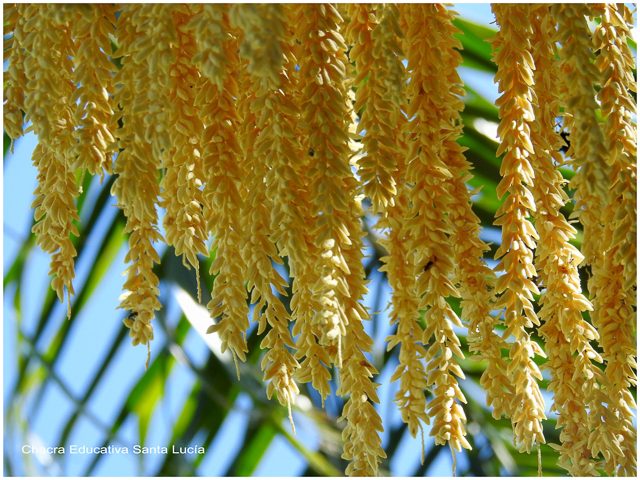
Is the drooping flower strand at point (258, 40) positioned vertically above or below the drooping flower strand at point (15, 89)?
below

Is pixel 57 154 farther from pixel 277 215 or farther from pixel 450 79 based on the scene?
pixel 450 79

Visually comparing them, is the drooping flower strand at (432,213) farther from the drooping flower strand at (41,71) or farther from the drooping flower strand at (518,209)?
the drooping flower strand at (41,71)

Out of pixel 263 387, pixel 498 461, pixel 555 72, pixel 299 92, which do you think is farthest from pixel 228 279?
pixel 498 461

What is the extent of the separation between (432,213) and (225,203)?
0.20 metres

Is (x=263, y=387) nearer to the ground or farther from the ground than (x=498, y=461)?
farther from the ground

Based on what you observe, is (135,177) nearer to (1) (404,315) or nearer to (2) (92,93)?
(2) (92,93)

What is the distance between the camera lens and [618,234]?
0.54 m

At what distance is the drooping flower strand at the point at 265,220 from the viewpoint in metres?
0.50

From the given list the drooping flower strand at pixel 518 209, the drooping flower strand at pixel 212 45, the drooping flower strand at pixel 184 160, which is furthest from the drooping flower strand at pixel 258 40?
the drooping flower strand at pixel 518 209

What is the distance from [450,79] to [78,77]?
38 cm

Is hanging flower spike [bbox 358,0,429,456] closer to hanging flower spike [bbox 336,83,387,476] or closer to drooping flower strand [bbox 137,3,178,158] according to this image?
hanging flower spike [bbox 336,83,387,476]

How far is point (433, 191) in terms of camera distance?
55cm

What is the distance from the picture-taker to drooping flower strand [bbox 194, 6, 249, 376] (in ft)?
1.75

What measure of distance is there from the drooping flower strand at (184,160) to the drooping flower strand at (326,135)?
0.38 feet
